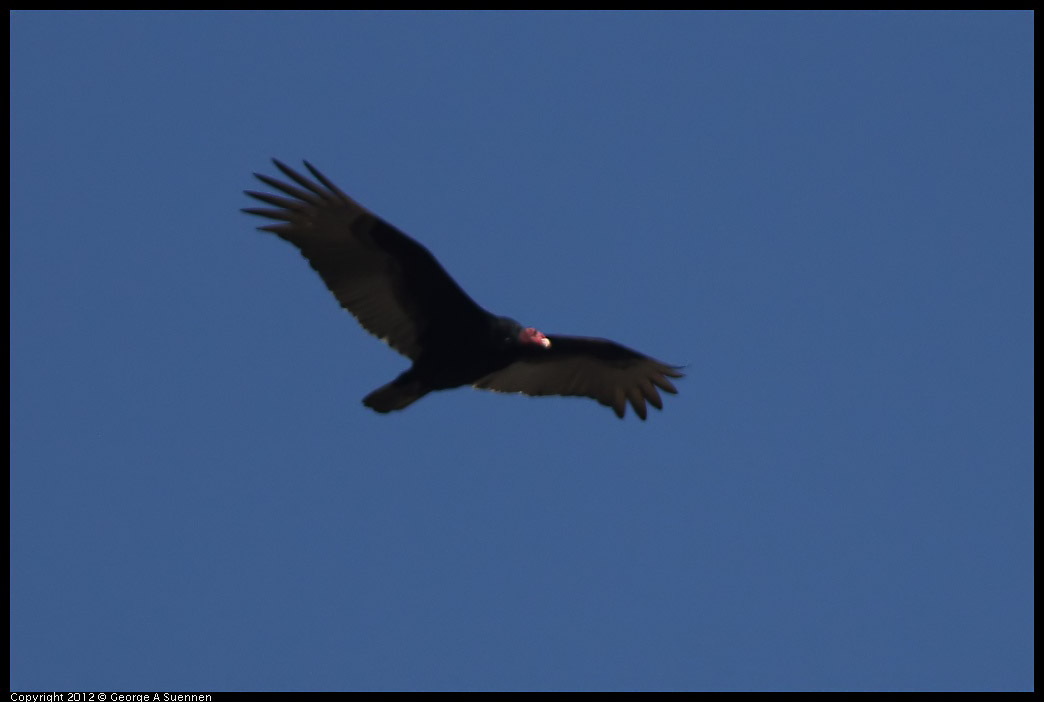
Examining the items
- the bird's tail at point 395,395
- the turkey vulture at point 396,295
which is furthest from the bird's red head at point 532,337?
the bird's tail at point 395,395

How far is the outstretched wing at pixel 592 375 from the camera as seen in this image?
41.8 feet

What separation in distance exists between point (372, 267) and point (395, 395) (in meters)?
1.06

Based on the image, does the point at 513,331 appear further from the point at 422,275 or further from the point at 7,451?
the point at 7,451

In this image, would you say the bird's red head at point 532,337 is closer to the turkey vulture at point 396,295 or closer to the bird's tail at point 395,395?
the turkey vulture at point 396,295

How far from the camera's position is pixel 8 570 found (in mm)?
11492

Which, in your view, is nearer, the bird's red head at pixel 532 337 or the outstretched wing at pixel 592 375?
the bird's red head at pixel 532 337

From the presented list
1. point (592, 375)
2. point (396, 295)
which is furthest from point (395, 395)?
point (592, 375)

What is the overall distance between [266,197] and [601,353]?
10.8ft

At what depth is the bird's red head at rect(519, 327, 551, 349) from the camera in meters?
11.8

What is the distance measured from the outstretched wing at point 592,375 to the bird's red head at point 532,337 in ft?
2.33

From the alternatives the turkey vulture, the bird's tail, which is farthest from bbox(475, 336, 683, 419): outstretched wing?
the bird's tail

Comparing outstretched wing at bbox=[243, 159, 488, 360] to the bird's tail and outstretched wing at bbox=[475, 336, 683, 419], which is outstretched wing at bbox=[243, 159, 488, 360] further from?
outstretched wing at bbox=[475, 336, 683, 419]

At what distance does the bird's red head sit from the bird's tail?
90cm
